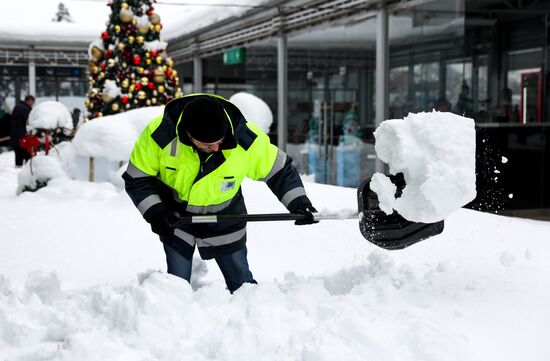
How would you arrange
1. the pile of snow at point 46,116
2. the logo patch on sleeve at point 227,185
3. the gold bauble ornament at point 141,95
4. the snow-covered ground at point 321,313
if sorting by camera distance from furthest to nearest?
1. the pile of snow at point 46,116
2. the gold bauble ornament at point 141,95
3. the logo patch on sleeve at point 227,185
4. the snow-covered ground at point 321,313

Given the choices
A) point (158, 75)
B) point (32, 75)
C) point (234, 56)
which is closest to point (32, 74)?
point (32, 75)

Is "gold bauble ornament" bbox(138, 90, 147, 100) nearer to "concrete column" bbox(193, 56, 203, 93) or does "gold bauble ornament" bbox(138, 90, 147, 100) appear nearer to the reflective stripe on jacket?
"concrete column" bbox(193, 56, 203, 93)

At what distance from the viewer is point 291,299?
361 centimetres

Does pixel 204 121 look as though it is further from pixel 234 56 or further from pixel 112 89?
pixel 234 56

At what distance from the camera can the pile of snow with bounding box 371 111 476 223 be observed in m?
3.59

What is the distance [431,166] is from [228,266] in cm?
128

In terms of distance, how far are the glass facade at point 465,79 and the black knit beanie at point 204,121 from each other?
5424mm

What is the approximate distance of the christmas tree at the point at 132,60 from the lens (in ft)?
42.5

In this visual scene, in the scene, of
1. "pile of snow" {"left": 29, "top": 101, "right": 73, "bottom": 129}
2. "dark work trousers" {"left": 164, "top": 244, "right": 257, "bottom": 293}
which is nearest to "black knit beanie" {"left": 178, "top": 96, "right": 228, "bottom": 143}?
"dark work trousers" {"left": 164, "top": 244, "right": 257, "bottom": 293}

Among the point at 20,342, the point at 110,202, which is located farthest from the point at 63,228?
the point at 20,342

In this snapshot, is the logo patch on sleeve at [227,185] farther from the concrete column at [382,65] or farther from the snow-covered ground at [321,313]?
the concrete column at [382,65]

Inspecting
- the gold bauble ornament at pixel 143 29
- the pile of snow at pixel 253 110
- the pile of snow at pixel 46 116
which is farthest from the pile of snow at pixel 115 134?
the pile of snow at pixel 46 116

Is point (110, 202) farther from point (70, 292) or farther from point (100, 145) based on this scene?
point (70, 292)

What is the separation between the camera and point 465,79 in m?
9.14
